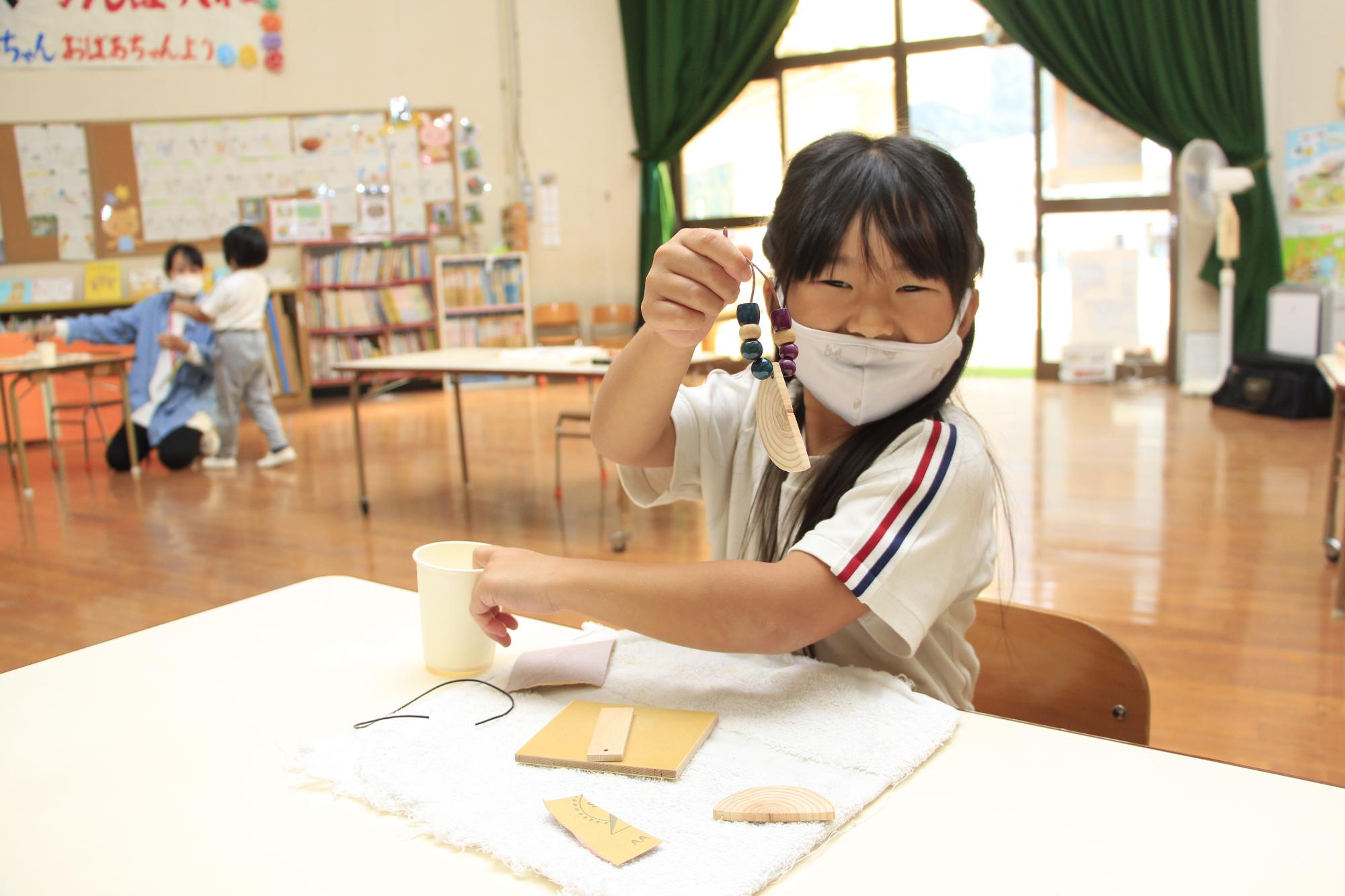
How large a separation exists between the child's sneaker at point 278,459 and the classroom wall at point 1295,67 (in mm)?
6017

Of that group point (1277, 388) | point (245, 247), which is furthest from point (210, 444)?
point (1277, 388)

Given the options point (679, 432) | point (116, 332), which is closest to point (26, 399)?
point (116, 332)

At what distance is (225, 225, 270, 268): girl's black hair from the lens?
5.55 metres

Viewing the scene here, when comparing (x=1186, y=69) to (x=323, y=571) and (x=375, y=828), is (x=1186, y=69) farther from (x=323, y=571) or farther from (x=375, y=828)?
(x=375, y=828)

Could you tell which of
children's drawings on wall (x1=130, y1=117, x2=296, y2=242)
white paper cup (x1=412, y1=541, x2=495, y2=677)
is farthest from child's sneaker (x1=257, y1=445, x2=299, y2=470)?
white paper cup (x1=412, y1=541, x2=495, y2=677)

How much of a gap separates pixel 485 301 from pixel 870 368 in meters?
7.64

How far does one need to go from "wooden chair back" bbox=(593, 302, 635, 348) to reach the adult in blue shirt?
330 cm

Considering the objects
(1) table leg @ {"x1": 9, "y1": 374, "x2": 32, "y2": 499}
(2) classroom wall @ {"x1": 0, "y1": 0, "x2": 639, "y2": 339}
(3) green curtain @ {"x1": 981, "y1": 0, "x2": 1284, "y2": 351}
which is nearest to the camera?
(1) table leg @ {"x1": 9, "y1": 374, "x2": 32, "y2": 499}

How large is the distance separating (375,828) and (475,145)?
26.8 ft

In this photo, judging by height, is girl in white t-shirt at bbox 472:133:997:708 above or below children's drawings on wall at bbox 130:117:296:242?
below

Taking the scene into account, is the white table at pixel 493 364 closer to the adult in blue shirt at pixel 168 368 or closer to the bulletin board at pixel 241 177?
the adult in blue shirt at pixel 168 368

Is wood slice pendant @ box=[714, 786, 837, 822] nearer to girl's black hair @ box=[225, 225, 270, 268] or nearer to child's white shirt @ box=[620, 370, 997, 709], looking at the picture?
child's white shirt @ box=[620, 370, 997, 709]

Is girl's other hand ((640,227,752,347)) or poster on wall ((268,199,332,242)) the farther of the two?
poster on wall ((268,199,332,242))

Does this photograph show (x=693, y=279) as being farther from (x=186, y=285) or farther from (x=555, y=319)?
(x=555, y=319)
